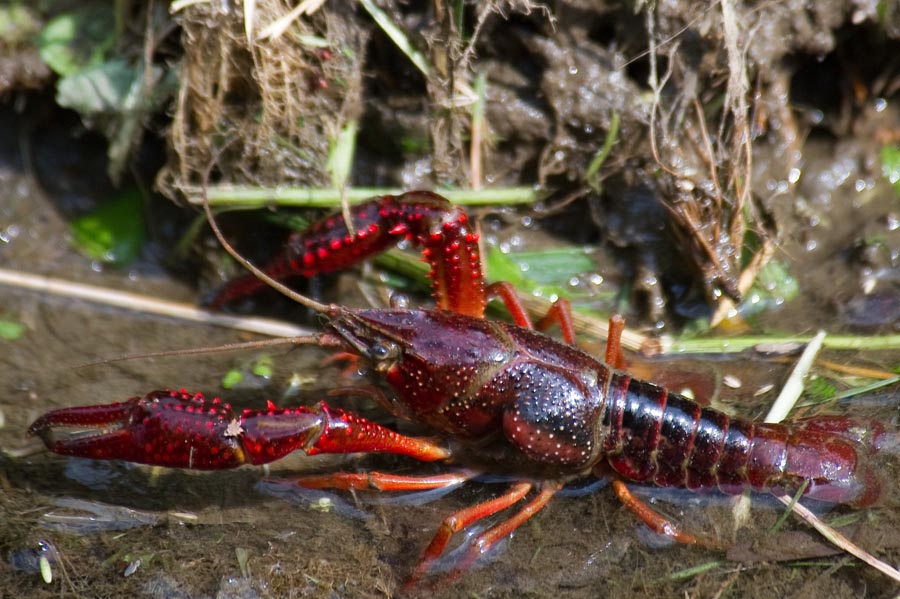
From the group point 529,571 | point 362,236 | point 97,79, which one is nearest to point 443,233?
point 362,236

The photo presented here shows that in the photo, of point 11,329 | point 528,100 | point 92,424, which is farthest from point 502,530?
point 11,329

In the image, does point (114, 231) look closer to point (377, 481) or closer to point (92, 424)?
point (92, 424)

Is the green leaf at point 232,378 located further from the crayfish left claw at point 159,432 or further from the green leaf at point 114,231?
the green leaf at point 114,231

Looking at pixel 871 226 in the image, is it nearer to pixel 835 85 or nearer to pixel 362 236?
pixel 835 85

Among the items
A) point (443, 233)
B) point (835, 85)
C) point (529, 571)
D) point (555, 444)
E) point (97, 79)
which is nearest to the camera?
point (529, 571)

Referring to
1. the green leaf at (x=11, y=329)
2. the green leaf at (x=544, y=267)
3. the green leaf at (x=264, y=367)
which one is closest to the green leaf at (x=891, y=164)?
Result: the green leaf at (x=544, y=267)
